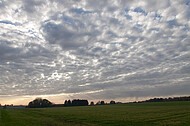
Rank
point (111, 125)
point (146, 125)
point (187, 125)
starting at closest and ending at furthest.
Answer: point (187, 125)
point (146, 125)
point (111, 125)

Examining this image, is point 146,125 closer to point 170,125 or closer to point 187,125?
point 170,125

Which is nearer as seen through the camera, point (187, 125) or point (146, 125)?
point (187, 125)

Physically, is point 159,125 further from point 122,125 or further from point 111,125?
point 111,125

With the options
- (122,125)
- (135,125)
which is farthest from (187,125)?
(122,125)

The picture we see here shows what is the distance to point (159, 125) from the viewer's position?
2745 cm

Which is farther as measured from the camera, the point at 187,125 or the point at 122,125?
the point at 122,125

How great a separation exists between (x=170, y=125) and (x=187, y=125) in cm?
236

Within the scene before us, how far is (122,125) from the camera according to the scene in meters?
29.7

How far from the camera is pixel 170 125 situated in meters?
27.0

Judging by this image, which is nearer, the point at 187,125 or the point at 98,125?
the point at 187,125

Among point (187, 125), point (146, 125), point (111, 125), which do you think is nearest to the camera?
point (187, 125)

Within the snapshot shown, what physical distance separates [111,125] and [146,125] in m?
5.81

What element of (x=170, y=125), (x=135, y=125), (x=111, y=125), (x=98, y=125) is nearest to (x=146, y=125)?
(x=135, y=125)

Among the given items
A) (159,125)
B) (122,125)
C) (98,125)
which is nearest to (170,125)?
(159,125)
